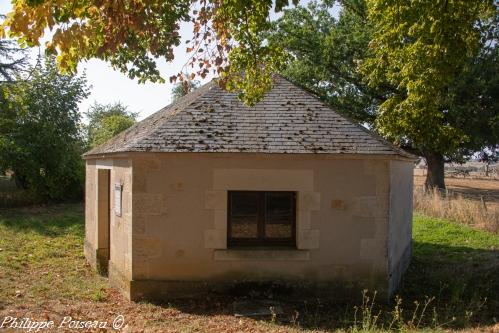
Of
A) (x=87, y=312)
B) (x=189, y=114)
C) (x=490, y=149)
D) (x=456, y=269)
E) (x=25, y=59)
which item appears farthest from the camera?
(x=25, y=59)

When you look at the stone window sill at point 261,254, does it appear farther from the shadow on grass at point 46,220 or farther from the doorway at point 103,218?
the shadow on grass at point 46,220

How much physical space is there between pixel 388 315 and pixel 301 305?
1413mm

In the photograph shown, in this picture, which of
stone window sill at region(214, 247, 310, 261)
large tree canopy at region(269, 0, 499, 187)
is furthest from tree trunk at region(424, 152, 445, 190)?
stone window sill at region(214, 247, 310, 261)

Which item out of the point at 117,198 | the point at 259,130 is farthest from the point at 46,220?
the point at 259,130

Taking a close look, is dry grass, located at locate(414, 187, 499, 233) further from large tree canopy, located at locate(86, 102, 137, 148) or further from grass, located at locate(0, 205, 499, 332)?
large tree canopy, located at locate(86, 102, 137, 148)

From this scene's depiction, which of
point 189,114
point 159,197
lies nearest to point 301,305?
point 159,197

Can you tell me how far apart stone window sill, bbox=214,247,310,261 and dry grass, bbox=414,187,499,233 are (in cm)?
961

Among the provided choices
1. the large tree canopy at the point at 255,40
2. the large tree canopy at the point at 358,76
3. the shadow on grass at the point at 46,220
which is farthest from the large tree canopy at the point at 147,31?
the large tree canopy at the point at 358,76

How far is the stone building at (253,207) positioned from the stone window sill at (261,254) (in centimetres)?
2

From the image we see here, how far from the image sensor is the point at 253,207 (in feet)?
26.2

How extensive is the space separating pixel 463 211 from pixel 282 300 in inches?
419

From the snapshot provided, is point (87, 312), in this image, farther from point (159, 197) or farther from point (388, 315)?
point (388, 315)

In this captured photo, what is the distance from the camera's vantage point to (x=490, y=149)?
986 inches

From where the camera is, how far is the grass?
669cm
